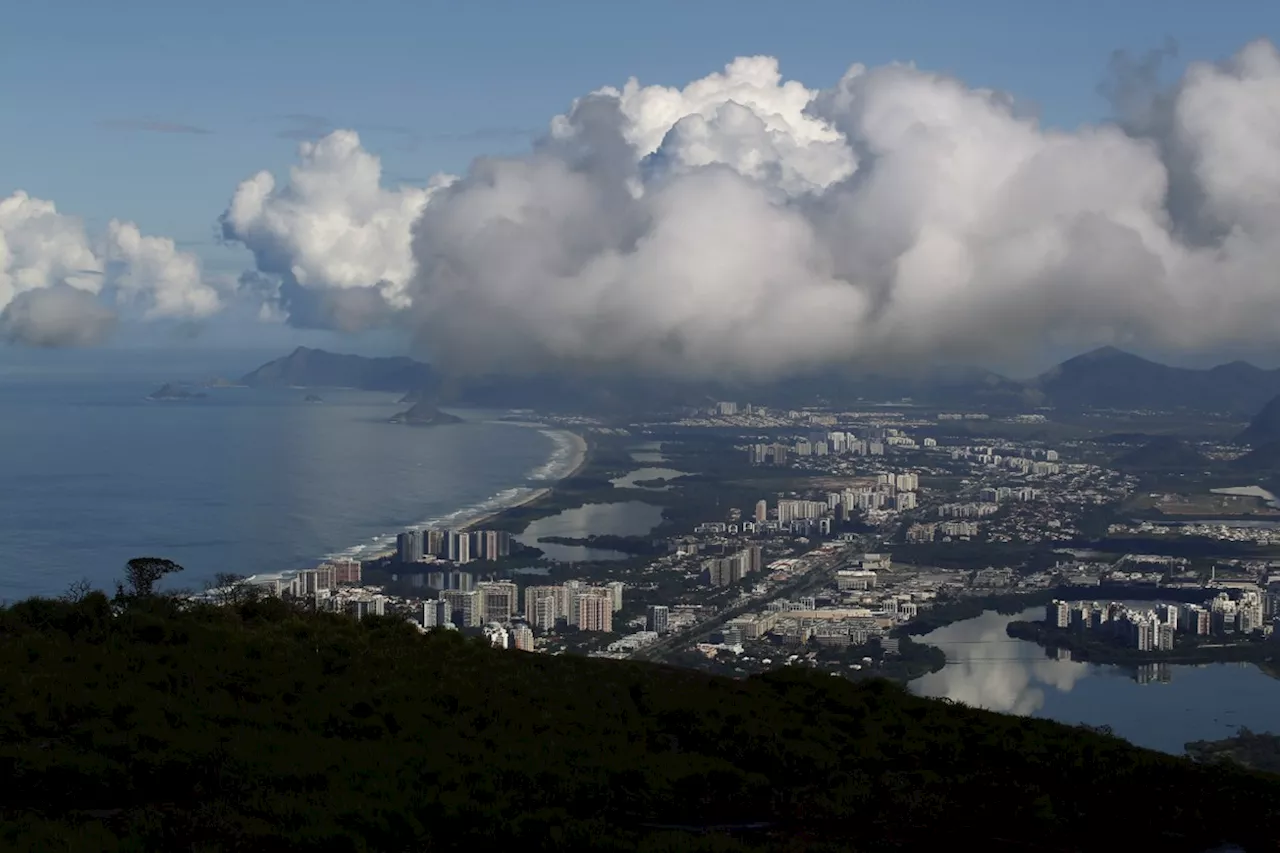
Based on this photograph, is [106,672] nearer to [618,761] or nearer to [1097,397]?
[618,761]

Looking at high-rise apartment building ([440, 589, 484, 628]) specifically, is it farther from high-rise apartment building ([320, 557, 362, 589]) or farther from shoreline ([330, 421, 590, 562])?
shoreline ([330, 421, 590, 562])

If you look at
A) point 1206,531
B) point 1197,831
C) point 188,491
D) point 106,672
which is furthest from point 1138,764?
point 188,491

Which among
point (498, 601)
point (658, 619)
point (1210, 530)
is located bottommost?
point (658, 619)

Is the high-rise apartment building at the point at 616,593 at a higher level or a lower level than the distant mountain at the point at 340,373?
→ lower

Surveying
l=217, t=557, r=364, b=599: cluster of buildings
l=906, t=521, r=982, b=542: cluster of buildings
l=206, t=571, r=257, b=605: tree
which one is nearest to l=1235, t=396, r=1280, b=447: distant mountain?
l=906, t=521, r=982, b=542: cluster of buildings

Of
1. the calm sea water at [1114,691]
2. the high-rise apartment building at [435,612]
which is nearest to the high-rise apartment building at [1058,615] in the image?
the calm sea water at [1114,691]

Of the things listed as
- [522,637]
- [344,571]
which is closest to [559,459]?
[344,571]

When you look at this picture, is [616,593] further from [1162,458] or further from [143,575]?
[1162,458]

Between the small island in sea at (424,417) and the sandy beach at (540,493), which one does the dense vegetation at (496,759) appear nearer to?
the sandy beach at (540,493)
